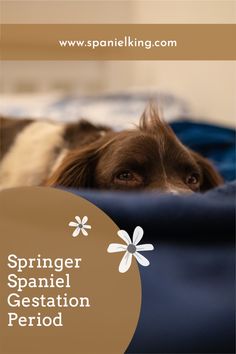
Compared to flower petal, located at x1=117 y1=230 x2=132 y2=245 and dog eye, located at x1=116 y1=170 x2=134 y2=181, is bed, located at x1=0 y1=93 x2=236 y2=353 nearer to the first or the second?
flower petal, located at x1=117 y1=230 x2=132 y2=245

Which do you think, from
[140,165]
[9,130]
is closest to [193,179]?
[140,165]

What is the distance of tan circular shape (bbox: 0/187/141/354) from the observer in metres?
0.41

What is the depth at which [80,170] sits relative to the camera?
74 centimetres

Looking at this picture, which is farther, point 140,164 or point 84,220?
point 140,164

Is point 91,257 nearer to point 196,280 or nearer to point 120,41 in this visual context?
point 196,280

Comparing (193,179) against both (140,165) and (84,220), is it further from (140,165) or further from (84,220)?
(84,220)

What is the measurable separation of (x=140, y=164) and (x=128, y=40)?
0.58 feet

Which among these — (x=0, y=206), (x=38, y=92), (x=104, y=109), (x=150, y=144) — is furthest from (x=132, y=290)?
(x=38, y=92)

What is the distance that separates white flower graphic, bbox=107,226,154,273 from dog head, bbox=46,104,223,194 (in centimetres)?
15

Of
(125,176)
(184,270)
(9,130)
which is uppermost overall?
(9,130)

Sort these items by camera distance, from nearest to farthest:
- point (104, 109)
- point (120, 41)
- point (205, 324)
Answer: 1. point (205, 324)
2. point (120, 41)
3. point (104, 109)

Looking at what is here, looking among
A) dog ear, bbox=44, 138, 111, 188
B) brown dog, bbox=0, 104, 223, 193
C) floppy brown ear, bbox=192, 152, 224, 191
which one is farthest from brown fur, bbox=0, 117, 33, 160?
floppy brown ear, bbox=192, 152, 224, 191

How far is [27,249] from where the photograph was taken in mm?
458

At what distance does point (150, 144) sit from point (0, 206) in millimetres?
267
